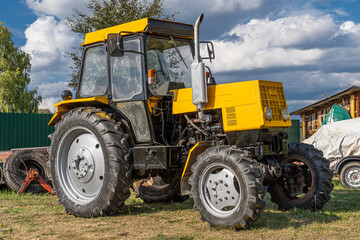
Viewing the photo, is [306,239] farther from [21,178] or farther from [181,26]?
[21,178]

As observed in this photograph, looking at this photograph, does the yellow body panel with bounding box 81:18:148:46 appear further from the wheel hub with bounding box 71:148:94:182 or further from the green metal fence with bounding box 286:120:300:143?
the green metal fence with bounding box 286:120:300:143

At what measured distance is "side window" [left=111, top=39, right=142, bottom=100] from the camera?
22.9 feet

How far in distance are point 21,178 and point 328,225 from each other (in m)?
6.66

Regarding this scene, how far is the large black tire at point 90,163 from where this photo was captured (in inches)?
264

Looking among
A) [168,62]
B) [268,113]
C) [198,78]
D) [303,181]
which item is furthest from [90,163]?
[303,181]

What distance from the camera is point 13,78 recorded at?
41625mm

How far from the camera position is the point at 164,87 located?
280 inches

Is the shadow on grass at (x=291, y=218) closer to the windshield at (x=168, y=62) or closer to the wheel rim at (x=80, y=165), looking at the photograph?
the windshield at (x=168, y=62)

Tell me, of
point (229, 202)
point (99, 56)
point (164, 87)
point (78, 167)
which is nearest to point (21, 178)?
point (78, 167)

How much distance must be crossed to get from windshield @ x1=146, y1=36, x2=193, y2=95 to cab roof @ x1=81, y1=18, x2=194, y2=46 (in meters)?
0.13

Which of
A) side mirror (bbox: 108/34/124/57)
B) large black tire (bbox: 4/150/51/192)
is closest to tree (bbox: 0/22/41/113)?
large black tire (bbox: 4/150/51/192)

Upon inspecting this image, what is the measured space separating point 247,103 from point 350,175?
6790 millimetres

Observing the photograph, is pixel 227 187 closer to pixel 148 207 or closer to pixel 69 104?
pixel 148 207

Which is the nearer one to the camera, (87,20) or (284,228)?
(284,228)
